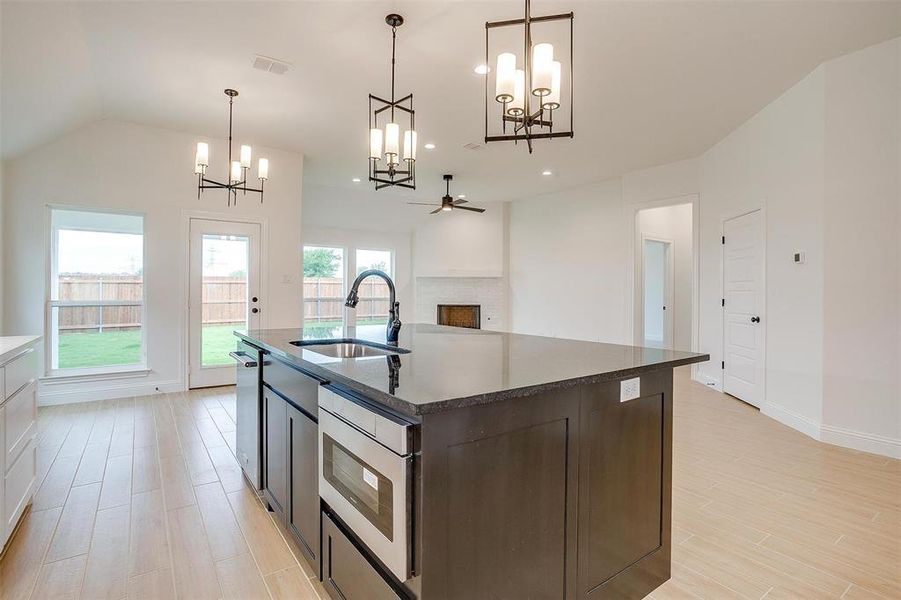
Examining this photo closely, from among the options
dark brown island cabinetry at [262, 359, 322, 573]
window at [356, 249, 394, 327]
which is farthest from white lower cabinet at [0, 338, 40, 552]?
window at [356, 249, 394, 327]

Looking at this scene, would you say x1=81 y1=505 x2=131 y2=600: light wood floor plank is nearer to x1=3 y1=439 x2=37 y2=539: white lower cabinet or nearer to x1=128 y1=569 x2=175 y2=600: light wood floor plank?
x1=128 y1=569 x2=175 y2=600: light wood floor plank

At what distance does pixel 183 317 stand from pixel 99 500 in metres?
2.80

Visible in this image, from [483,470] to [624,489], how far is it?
0.68 m

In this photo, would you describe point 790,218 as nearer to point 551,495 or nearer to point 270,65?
point 551,495

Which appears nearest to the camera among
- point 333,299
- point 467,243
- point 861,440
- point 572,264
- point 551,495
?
point 551,495

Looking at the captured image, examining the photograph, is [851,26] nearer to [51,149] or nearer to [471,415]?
[471,415]

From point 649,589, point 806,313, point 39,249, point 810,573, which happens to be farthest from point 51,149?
point 806,313

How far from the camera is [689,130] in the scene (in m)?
4.68

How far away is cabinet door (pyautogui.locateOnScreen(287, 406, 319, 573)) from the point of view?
62.9 inches

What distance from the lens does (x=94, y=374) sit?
4406 millimetres

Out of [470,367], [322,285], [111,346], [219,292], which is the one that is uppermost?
[322,285]

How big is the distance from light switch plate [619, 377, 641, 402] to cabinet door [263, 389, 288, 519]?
136 cm

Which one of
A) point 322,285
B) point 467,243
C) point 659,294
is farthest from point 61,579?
point 659,294

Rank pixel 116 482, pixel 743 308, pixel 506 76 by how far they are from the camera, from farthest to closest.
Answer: pixel 743 308
pixel 116 482
pixel 506 76
